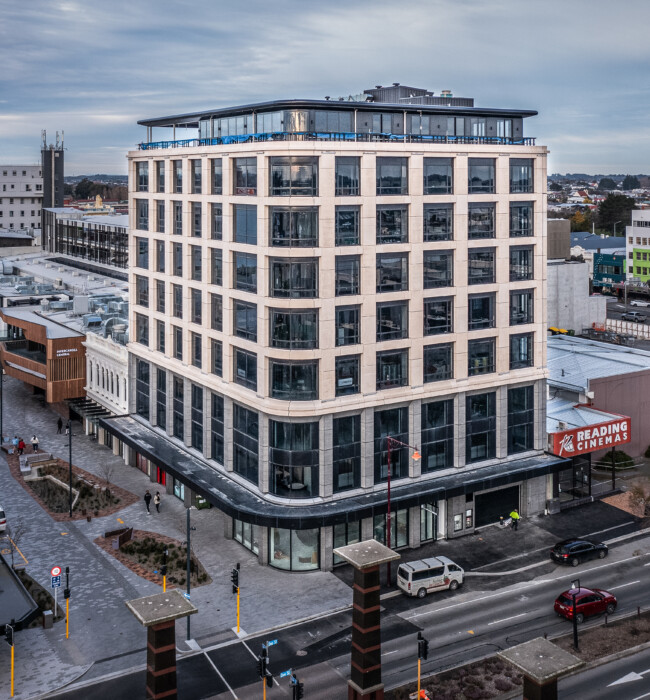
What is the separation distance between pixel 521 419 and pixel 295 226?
2273 cm

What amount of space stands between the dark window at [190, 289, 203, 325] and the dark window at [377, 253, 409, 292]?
14825 mm

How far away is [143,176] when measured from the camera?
237 ft

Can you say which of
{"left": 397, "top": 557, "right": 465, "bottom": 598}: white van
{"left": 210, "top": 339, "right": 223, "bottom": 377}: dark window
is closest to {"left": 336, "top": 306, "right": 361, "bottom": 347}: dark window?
{"left": 210, "top": 339, "right": 223, "bottom": 377}: dark window

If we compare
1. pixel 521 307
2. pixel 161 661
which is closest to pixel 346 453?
pixel 521 307

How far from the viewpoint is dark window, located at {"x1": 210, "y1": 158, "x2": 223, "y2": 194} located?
59781mm

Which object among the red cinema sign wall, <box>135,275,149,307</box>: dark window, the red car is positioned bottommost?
the red car

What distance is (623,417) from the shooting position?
6750 centimetres

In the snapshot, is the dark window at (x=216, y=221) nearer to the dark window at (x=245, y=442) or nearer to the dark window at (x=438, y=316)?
the dark window at (x=245, y=442)

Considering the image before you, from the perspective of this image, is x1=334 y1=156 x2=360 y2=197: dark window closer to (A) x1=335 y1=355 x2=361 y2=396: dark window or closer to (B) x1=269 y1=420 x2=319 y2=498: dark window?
(A) x1=335 y1=355 x2=361 y2=396: dark window

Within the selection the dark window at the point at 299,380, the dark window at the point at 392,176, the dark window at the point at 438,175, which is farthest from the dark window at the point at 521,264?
the dark window at the point at 299,380

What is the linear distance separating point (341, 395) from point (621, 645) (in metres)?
21.6

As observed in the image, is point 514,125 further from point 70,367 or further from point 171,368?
point 70,367

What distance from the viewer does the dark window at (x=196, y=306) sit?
64.2m

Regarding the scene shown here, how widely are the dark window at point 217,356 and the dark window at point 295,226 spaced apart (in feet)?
35.2
